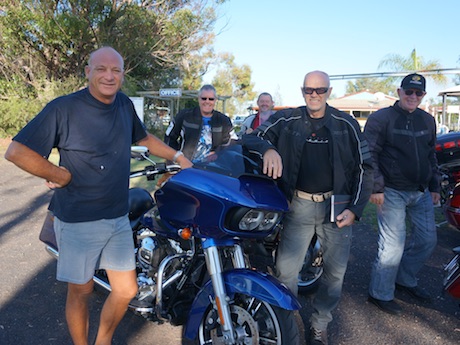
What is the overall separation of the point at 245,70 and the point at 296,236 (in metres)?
55.0

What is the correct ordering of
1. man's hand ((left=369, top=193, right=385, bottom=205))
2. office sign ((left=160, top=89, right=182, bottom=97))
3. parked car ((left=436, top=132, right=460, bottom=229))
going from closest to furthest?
man's hand ((left=369, top=193, right=385, bottom=205)) → parked car ((left=436, top=132, right=460, bottom=229)) → office sign ((left=160, top=89, right=182, bottom=97))

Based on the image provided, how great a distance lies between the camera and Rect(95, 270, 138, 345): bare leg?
271cm

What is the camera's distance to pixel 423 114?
12.4 ft

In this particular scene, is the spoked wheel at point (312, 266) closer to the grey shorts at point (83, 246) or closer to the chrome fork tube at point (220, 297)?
the chrome fork tube at point (220, 297)

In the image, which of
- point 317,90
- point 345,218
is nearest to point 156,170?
point 317,90

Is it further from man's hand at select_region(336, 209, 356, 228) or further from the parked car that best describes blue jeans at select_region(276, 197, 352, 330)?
the parked car

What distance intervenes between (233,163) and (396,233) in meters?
1.85

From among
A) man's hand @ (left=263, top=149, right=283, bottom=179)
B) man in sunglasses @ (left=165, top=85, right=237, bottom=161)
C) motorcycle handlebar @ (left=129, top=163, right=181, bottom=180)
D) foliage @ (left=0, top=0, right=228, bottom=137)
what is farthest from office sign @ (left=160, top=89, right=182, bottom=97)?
man's hand @ (left=263, top=149, right=283, bottom=179)

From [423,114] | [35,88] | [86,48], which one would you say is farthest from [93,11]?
[423,114]

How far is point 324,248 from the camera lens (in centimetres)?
313

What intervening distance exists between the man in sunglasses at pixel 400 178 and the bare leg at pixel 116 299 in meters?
2.11

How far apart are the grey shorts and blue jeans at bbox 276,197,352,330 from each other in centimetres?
122

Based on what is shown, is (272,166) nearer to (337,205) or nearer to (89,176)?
(337,205)

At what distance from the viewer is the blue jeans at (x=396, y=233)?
145 inches
